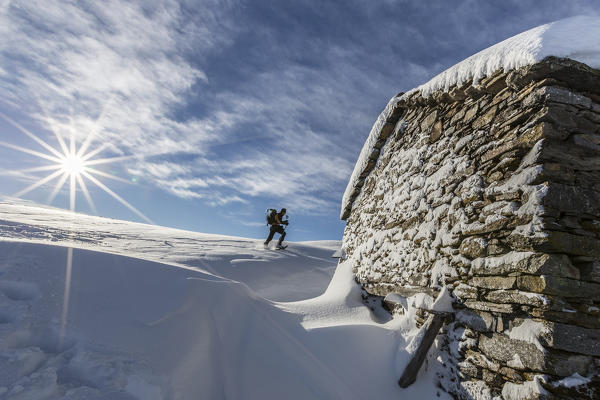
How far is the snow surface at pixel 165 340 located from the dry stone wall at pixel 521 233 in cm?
67

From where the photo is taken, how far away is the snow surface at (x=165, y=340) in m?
1.96

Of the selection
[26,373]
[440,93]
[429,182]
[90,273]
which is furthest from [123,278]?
[440,93]

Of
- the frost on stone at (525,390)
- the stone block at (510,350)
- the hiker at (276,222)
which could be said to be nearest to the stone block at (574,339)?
the stone block at (510,350)

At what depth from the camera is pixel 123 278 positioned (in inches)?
121

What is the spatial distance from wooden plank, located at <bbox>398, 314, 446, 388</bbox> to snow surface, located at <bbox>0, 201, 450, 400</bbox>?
0.08 metres

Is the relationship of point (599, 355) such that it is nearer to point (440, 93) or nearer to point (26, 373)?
point (440, 93)

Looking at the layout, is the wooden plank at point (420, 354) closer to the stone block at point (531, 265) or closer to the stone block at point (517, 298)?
the stone block at point (517, 298)

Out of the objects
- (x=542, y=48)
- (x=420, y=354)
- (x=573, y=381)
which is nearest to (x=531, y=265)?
(x=573, y=381)

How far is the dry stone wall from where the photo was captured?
2.04 m

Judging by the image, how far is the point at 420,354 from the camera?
2770 millimetres

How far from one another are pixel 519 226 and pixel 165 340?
3210mm

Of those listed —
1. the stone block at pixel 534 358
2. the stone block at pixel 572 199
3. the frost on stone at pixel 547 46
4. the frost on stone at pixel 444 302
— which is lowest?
the stone block at pixel 534 358

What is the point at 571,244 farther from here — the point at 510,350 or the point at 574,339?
the point at 510,350

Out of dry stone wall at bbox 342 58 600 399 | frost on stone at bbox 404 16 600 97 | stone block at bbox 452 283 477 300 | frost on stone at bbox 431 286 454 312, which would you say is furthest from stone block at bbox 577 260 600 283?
frost on stone at bbox 404 16 600 97
